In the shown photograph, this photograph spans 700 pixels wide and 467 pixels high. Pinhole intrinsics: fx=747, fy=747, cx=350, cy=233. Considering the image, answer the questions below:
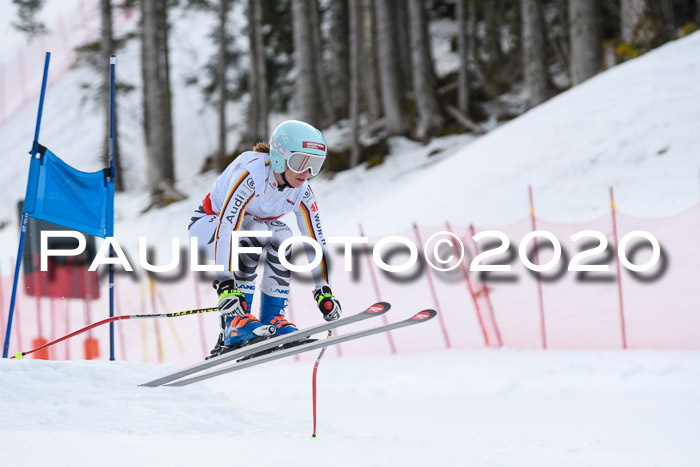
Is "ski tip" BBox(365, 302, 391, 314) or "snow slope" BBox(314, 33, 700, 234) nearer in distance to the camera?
"ski tip" BBox(365, 302, 391, 314)

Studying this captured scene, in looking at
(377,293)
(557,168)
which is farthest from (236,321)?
(557,168)

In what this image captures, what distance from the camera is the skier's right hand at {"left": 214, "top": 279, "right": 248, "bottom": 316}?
4.54 meters

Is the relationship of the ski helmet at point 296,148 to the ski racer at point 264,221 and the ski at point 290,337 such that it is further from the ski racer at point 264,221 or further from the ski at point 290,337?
the ski at point 290,337

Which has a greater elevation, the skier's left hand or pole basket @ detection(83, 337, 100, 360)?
the skier's left hand

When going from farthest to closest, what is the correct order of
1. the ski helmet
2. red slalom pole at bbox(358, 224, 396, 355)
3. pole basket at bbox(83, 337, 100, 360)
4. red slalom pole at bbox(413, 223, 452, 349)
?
red slalom pole at bbox(358, 224, 396, 355) < red slalom pole at bbox(413, 223, 452, 349) < pole basket at bbox(83, 337, 100, 360) < the ski helmet

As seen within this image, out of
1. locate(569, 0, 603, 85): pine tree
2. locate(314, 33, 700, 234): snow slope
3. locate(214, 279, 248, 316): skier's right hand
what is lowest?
locate(214, 279, 248, 316): skier's right hand

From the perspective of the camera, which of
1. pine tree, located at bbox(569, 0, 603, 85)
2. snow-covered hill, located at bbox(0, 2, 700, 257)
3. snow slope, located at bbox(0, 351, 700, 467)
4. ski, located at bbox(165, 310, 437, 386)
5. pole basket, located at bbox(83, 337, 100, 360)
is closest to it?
snow slope, located at bbox(0, 351, 700, 467)

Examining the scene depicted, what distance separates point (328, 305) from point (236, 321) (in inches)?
22.7

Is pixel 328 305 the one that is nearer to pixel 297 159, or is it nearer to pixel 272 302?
pixel 272 302

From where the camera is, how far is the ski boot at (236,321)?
452 centimetres

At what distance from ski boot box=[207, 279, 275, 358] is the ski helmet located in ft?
2.60

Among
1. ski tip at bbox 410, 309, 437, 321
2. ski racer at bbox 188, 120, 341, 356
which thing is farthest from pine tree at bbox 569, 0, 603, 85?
ski tip at bbox 410, 309, 437, 321

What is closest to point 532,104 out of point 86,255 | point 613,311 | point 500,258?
point 500,258

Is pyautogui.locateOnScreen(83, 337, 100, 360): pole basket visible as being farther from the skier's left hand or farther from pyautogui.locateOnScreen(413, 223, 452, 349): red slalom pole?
the skier's left hand
